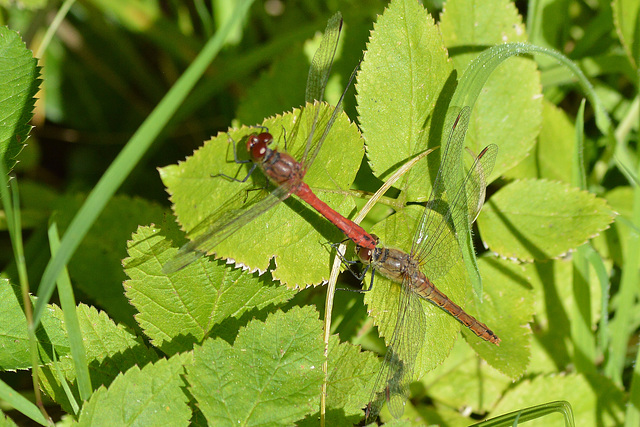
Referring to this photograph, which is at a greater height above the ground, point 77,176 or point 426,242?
point 77,176

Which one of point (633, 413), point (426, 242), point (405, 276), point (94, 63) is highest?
point (94, 63)

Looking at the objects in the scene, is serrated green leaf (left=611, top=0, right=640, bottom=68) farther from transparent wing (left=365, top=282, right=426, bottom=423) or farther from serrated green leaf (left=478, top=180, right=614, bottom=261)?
transparent wing (left=365, top=282, right=426, bottom=423)

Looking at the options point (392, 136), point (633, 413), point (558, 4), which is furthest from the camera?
point (558, 4)

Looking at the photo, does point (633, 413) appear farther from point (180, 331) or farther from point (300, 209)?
point (180, 331)

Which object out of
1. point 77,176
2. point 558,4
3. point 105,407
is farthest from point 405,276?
point 77,176

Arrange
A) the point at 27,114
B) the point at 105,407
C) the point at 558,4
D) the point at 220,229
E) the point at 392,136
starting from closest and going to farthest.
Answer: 1. the point at 105,407
2. the point at 220,229
3. the point at 27,114
4. the point at 392,136
5. the point at 558,4

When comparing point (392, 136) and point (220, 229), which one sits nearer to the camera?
point (220, 229)
